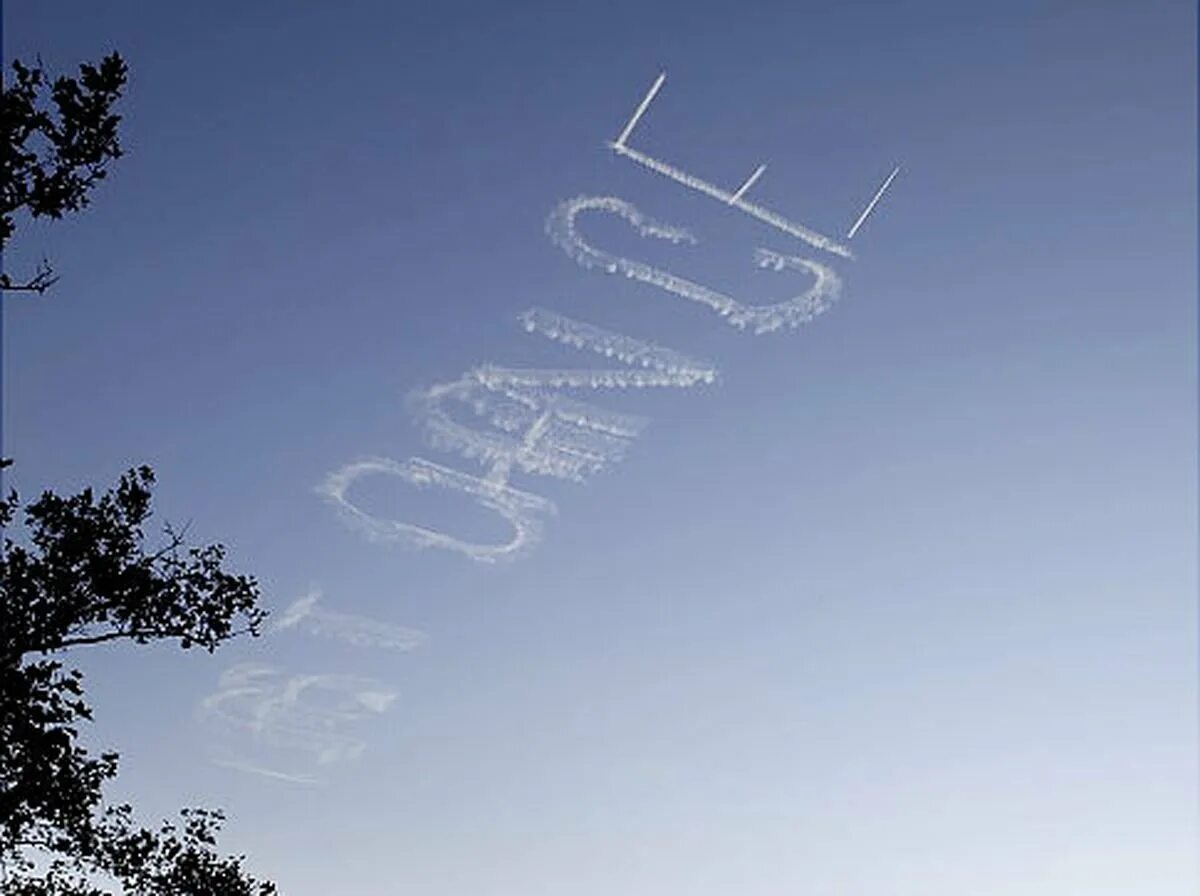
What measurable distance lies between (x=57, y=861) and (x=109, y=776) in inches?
125

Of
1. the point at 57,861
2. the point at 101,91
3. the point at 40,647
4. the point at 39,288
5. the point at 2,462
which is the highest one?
the point at 101,91

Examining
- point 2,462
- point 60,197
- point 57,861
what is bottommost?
point 57,861

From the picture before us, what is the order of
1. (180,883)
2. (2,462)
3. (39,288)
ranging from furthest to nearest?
(180,883)
(39,288)
(2,462)

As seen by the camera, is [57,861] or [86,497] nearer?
[86,497]

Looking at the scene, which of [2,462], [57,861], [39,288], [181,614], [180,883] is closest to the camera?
[2,462]

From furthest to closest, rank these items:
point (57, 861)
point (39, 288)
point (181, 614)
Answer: point (57, 861) < point (181, 614) < point (39, 288)

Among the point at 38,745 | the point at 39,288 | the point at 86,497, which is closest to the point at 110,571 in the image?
the point at 86,497

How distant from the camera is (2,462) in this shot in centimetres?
1853

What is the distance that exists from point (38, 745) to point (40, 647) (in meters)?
1.81

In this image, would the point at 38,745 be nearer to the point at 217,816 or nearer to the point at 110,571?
the point at 110,571

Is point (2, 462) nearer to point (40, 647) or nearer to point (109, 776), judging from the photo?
point (40, 647)

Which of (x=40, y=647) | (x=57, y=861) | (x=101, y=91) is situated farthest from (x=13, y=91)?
(x=57, y=861)

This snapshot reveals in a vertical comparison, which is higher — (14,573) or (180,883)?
(14,573)

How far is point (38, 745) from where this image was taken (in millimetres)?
20562
